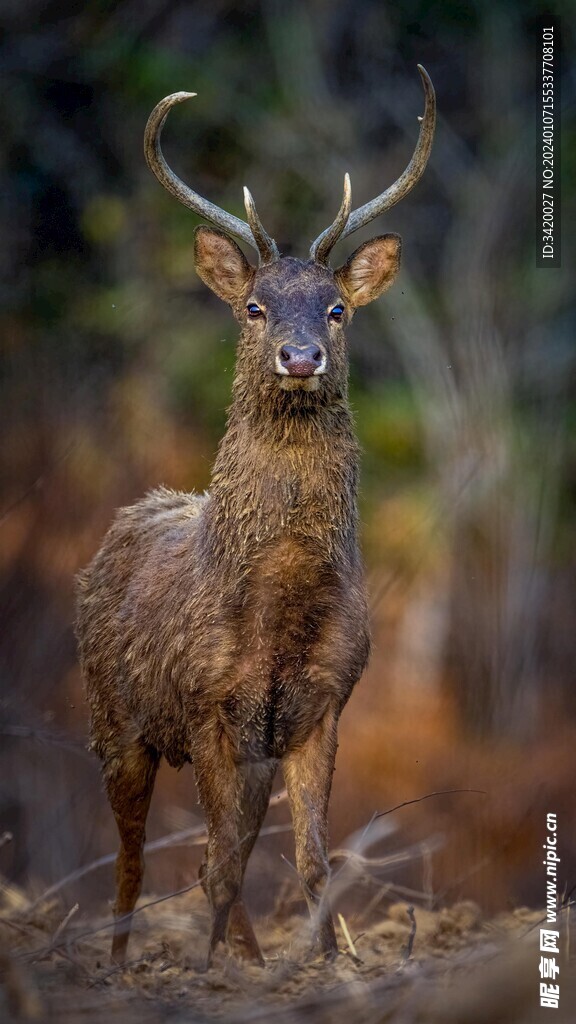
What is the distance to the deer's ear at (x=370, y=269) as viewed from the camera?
21.6 ft

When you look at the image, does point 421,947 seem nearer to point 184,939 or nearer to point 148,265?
point 184,939

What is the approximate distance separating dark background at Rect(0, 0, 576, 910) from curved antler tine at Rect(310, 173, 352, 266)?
3096 millimetres

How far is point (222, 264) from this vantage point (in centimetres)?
661

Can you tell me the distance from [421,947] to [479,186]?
5.13 meters

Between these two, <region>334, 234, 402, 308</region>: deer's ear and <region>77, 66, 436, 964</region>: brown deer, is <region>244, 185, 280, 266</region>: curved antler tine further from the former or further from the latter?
<region>334, 234, 402, 308</region>: deer's ear

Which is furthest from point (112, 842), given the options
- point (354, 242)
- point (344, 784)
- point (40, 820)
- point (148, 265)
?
point (354, 242)

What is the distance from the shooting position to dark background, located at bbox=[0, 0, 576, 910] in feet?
31.0

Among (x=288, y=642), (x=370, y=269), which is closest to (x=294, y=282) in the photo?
(x=370, y=269)

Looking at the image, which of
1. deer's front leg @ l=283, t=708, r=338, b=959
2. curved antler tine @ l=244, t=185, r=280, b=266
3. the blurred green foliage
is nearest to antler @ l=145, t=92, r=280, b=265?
curved antler tine @ l=244, t=185, r=280, b=266

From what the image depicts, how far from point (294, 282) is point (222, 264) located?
55cm

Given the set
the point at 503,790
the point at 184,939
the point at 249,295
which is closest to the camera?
the point at 249,295

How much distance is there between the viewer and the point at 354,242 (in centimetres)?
1104

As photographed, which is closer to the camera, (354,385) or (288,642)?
(288,642)

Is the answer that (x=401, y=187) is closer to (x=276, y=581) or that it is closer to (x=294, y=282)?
(x=294, y=282)
